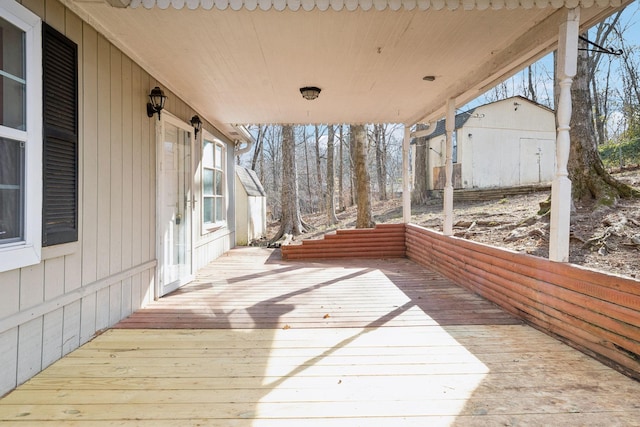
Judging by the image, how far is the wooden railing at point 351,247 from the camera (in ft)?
21.3

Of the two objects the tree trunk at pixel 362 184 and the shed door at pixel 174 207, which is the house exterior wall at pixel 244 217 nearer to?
the tree trunk at pixel 362 184

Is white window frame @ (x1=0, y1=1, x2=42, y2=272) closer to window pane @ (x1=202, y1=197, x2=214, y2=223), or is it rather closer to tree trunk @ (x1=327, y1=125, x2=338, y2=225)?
window pane @ (x1=202, y1=197, x2=214, y2=223)

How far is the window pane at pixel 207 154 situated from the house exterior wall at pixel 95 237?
2.03 metres

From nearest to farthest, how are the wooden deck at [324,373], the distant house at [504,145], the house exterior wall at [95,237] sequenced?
1. the wooden deck at [324,373]
2. the house exterior wall at [95,237]
3. the distant house at [504,145]

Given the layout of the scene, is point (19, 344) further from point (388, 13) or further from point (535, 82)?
point (535, 82)

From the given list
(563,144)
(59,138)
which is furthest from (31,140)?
(563,144)

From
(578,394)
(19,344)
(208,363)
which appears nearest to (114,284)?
(19,344)

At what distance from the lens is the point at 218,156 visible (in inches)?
268

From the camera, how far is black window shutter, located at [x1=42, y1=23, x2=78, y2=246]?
2.17 meters

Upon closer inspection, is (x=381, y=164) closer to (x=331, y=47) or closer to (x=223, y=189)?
(x=223, y=189)

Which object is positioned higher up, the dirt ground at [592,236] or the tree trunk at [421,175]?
the tree trunk at [421,175]

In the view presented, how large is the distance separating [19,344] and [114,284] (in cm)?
95

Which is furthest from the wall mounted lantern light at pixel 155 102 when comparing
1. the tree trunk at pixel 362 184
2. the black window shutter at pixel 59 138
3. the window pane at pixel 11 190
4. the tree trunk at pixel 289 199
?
the tree trunk at pixel 289 199

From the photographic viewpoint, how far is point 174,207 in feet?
13.9
